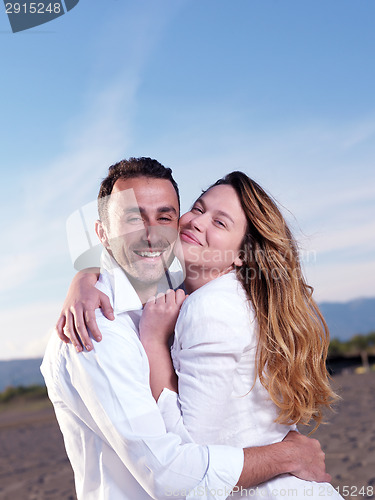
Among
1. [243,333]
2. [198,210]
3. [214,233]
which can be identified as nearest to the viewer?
[243,333]

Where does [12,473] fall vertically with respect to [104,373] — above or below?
below

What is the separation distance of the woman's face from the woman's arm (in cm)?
26

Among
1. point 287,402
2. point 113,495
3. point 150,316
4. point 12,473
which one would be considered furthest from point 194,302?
point 12,473

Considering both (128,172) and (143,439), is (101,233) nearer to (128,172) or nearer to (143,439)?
(128,172)

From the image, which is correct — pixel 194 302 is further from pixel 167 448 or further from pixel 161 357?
pixel 167 448

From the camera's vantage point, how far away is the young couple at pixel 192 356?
2102 mm

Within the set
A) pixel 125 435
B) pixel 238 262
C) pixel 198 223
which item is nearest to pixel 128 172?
pixel 198 223

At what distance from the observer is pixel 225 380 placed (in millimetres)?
2229

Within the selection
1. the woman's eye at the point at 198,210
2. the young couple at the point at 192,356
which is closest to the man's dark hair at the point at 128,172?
the young couple at the point at 192,356

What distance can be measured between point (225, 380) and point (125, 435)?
449mm

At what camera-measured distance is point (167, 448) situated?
2.05 metres

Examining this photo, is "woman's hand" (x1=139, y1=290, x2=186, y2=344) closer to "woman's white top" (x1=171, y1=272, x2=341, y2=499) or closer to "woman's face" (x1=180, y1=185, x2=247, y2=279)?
"woman's white top" (x1=171, y1=272, x2=341, y2=499)

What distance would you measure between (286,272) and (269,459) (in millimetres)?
869

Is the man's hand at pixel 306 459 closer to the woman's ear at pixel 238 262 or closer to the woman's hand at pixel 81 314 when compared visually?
the woman's ear at pixel 238 262
